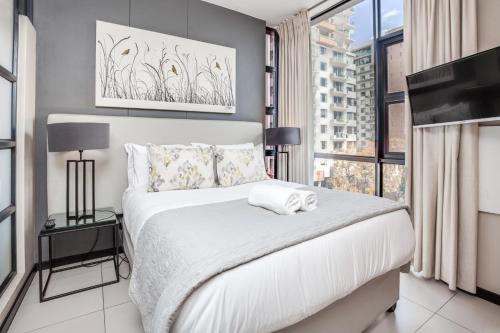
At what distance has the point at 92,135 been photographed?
221 cm

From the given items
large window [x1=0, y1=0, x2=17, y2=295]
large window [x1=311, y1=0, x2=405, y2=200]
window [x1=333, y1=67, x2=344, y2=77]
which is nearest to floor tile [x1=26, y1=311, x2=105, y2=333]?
large window [x1=0, y1=0, x2=17, y2=295]

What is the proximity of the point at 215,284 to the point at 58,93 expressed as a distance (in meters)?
A: 2.68

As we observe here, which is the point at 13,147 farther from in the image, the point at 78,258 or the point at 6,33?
the point at 78,258

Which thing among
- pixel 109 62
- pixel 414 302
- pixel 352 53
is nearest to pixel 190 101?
pixel 109 62

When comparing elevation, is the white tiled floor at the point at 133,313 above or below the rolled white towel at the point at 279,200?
below

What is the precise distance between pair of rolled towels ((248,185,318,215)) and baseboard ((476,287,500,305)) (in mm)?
1627

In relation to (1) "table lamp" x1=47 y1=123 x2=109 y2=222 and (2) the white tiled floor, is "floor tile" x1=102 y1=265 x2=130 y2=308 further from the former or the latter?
(1) "table lamp" x1=47 y1=123 x2=109 y2=222

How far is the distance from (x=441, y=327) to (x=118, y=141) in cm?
318

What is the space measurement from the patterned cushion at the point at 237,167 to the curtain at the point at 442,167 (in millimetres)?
1545

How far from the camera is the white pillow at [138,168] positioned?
104 inches

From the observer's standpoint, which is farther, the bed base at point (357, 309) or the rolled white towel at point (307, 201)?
the rolled white towel at point (307, 201)

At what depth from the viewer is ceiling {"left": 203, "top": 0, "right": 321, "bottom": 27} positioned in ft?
11.2

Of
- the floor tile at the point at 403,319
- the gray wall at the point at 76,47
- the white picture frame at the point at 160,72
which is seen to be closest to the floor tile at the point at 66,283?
the gray wall at the point at 76,47

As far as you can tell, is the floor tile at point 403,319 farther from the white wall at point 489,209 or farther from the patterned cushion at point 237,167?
the patterned cushion at point 237,167
